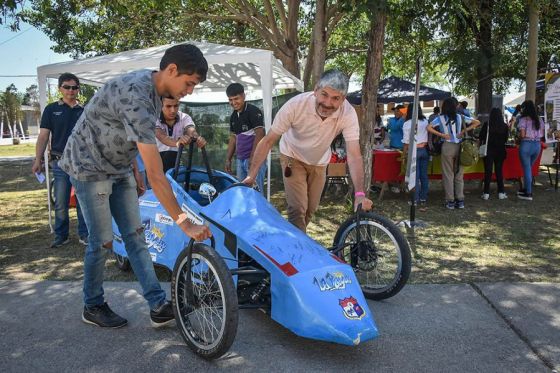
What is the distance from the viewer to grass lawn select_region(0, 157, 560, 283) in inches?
183

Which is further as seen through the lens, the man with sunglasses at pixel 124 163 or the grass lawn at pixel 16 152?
the grass lawn at pixel 16 152

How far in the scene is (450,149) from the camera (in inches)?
315

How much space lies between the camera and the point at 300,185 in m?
4.32

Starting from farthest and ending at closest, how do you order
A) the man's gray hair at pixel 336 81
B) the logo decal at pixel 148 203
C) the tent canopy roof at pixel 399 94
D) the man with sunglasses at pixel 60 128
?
1. the tent canopy roof at pixel 399 94
2. the man with sunglasses at pixel 60 128
3. the logo decal at pixel 148 203
4. the man's gray hair at pixel 336 81

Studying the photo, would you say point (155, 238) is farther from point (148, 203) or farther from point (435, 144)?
point (435, 144)

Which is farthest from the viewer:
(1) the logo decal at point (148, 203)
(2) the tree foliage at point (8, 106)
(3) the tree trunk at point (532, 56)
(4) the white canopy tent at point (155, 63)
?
(2) the tree foliage at point (8, 106)

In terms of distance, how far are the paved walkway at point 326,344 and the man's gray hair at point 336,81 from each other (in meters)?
1.59

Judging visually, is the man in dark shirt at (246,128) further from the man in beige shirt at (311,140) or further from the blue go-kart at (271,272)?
the blue go-kart at (271,272)

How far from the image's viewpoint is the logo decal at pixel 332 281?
111 inches

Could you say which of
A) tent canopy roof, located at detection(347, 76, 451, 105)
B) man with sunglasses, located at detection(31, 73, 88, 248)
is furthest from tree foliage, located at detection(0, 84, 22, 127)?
man with sunglasses, located at detection(31, 73, 88, 248)

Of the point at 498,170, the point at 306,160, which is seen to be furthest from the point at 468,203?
the point at 306,160

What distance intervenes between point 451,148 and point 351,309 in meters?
5.86

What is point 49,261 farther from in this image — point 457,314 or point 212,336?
point 457,314

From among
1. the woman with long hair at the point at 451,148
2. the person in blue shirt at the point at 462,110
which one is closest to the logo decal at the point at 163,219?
the woman with long hair at the point at 451,148
